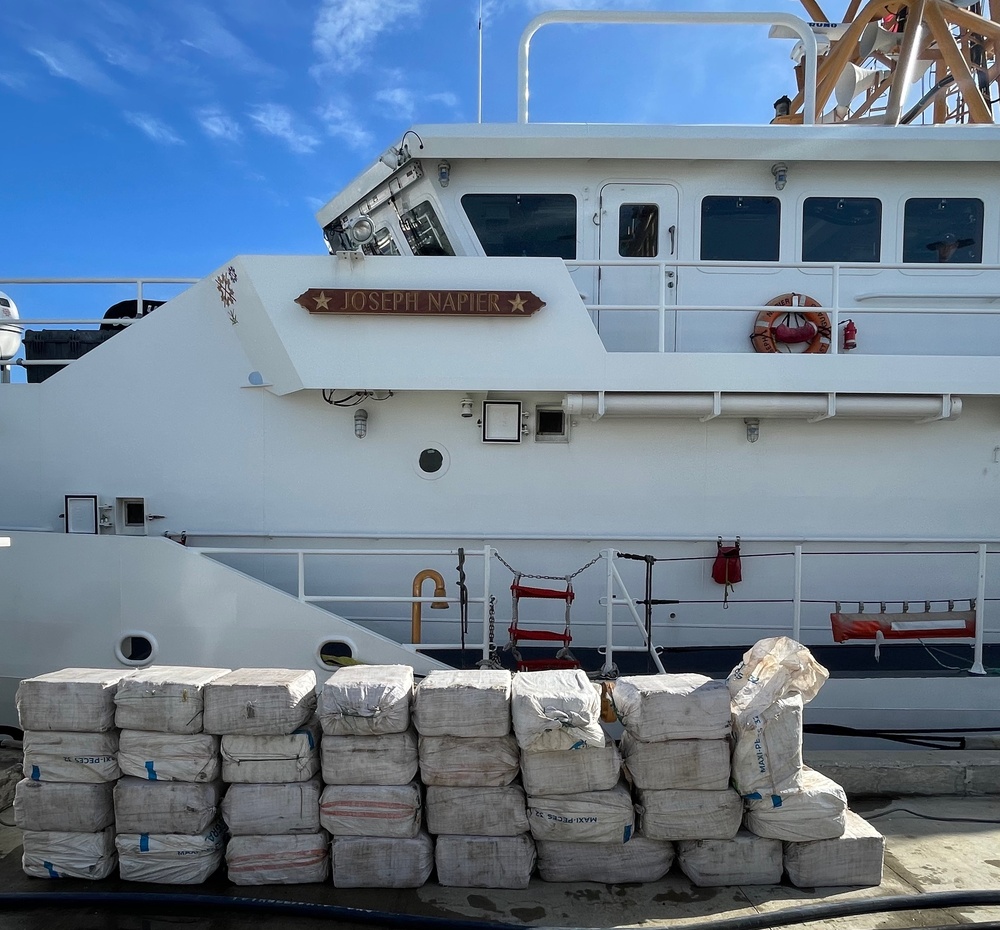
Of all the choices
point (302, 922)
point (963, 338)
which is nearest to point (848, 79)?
point (963, 338)

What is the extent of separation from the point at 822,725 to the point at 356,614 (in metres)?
3.74

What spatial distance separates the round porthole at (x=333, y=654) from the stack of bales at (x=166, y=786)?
1287 mm

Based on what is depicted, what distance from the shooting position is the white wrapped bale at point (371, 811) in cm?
306

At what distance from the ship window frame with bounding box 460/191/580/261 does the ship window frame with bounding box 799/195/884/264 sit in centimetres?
222

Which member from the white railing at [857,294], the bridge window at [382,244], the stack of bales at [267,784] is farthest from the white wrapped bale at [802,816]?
the bridge window at [382,244]

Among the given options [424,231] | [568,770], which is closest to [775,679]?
[568,770]

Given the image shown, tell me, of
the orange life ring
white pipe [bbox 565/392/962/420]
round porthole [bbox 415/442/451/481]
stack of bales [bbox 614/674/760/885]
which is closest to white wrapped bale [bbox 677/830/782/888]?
stack of bales [bbox 614/674/760/885]

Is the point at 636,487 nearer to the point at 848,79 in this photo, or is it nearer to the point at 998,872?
the point at 998,872

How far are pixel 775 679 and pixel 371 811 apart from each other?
2.18 m

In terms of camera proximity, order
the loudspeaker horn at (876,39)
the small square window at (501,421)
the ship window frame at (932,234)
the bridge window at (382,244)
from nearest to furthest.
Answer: the small square window at (501,421) < the ship window frame at (932,234) < the bridge window at (382,244) < the loudspeaker horn at (876,39)

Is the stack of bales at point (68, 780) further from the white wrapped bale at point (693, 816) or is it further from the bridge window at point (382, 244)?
A: the bridge window at point (382, 244)

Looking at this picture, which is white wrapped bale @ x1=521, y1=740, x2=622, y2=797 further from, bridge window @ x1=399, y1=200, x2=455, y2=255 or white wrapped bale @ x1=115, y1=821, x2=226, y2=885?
bridge window @ x1=399, y1=200, x2=455, y2=255

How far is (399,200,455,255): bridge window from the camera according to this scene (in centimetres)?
596

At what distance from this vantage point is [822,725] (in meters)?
4.39
